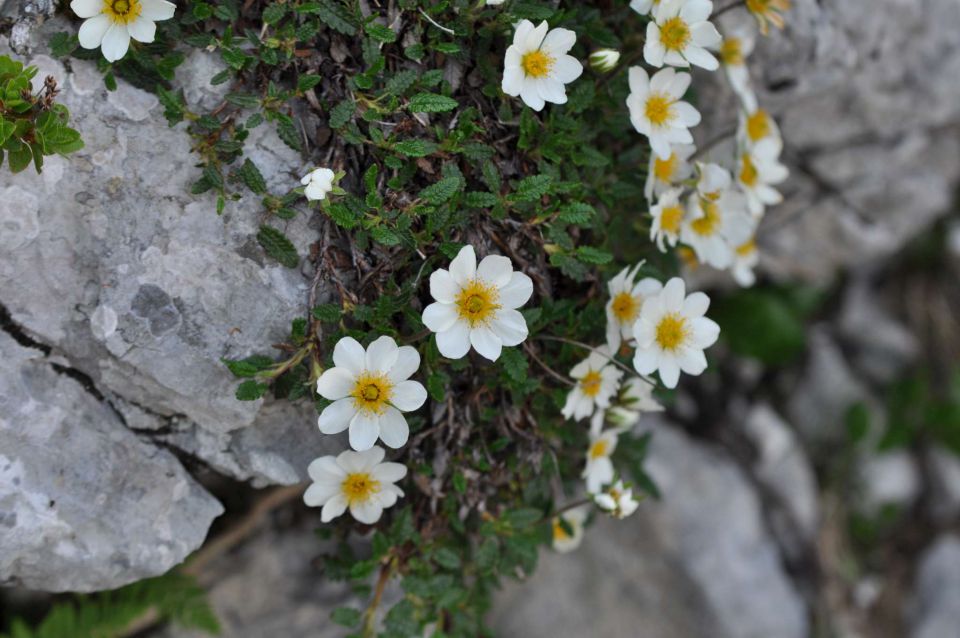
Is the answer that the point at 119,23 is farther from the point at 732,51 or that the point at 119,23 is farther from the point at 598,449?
the point at 732,51

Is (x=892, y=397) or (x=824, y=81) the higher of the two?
(x=824, y=81)

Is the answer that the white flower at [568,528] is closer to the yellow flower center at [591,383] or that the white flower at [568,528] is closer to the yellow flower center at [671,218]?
the yellow flower center at [591,383]

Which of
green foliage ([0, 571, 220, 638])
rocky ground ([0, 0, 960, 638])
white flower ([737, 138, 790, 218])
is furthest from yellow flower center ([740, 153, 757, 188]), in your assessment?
green foliage ([0, 571, 220, 638])

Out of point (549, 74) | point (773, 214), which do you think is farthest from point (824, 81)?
point (549, 74)

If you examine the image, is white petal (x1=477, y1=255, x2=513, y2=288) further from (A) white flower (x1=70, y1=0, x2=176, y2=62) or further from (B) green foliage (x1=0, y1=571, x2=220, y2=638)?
(B) green foliage (x1=0, y1=571, x2=220, y2=638)

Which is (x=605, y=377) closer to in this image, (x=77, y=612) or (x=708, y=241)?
(x=708, y=241)

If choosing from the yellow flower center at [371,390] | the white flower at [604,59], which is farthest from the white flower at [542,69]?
the yellow flower center at [371,390]

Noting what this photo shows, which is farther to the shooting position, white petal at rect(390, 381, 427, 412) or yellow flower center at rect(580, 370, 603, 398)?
yellow flower center at rect(580, 370, 603, 398)

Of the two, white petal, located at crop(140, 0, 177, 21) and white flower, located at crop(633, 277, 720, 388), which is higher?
white petal, located at crop(140, 0, 177, 21)
